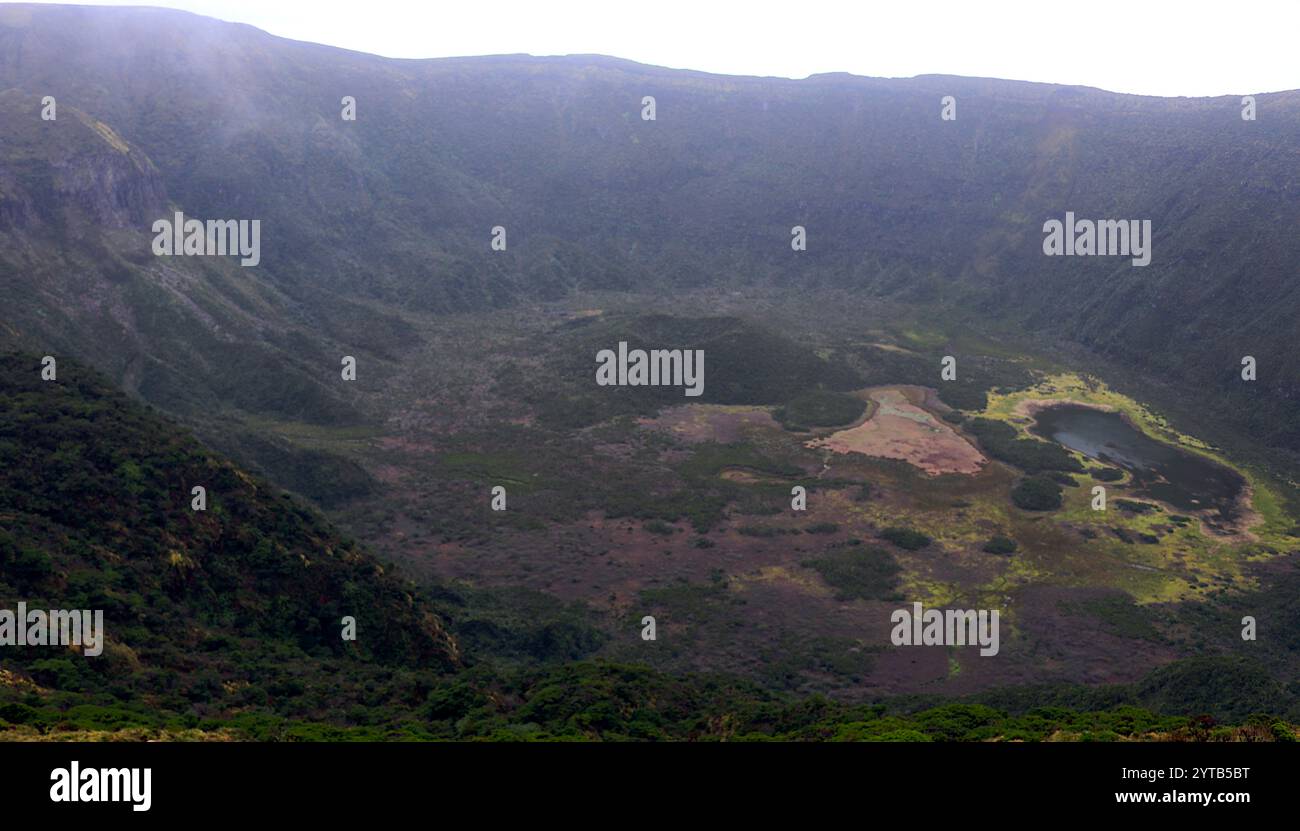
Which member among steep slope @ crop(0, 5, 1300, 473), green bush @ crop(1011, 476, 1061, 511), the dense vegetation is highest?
steep slope @ crop(0, 5, 1300, 473)

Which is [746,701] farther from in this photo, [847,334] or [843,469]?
[847,334]

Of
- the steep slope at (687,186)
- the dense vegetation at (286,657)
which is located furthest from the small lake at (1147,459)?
the dense vegetation at (286,657)

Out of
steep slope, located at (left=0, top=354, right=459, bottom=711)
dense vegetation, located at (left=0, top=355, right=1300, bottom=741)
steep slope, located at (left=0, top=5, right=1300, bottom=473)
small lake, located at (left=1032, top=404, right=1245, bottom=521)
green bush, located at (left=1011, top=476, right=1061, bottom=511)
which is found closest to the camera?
dense vegetation, located at (left=0, top=355, right=1300, bottom=741)

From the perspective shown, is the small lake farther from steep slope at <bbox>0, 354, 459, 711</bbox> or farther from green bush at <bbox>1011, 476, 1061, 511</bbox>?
steep slope at <bbox>0, 354, 459, 711</bbox>

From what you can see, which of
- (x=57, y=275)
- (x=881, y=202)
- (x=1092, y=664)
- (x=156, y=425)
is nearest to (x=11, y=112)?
(x=57, y=275)

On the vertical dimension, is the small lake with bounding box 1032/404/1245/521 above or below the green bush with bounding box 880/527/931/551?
above

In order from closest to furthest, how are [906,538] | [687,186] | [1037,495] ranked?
[906,538]
[1037,495]
[687,186]

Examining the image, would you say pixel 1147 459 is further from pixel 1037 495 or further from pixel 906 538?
pixel 906 538

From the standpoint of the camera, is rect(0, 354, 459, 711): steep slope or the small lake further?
the small lake

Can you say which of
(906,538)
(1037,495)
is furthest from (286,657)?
(1037,495)

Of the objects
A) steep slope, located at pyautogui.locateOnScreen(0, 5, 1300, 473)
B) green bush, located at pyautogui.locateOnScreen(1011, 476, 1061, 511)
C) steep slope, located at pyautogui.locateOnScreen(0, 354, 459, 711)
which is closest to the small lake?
green bush, located at pyautogui.locateOnScreen(1011, 476, 1061, 511)
